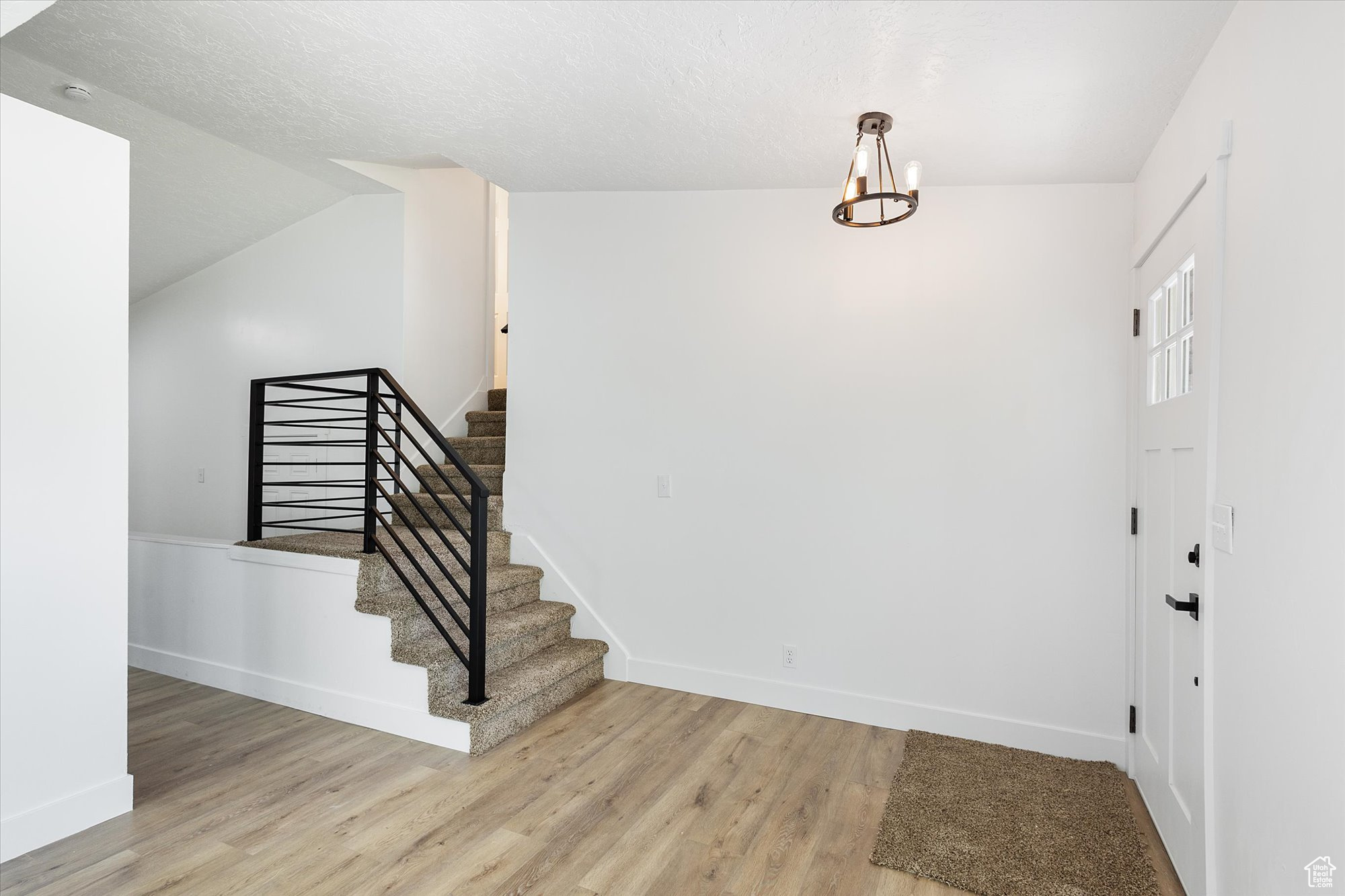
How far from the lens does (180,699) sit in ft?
11.1

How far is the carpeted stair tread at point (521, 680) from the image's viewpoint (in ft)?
9.57

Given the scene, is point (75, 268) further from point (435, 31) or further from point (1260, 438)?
point (1260, 438)

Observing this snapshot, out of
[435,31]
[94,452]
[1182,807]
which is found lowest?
[1182,807]

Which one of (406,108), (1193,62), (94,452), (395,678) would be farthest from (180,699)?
(1193,62)

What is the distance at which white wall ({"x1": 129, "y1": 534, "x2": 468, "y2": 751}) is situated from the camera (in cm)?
309

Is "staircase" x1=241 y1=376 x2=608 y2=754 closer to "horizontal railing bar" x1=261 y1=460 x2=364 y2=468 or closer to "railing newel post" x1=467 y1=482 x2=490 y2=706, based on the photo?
"railing newel post" x1=467 y1=482 x2=490 y2=706

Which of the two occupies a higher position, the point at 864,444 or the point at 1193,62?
the point at 1193,62

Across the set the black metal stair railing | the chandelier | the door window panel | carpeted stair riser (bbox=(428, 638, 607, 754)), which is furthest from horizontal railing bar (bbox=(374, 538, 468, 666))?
the door window panel

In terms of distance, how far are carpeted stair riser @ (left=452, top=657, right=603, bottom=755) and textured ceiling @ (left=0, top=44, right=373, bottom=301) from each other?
3.25m

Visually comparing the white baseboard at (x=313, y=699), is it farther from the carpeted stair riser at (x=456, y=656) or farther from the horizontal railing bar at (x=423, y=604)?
the horizontal railing bar at (x=423, y=604)

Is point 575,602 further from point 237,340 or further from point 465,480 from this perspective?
point 237,340

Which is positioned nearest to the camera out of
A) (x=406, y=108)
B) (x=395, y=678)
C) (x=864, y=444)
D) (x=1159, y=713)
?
(x=1159, y=713)

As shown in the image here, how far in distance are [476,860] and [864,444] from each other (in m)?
2.34

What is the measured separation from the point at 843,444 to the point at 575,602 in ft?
5.74
